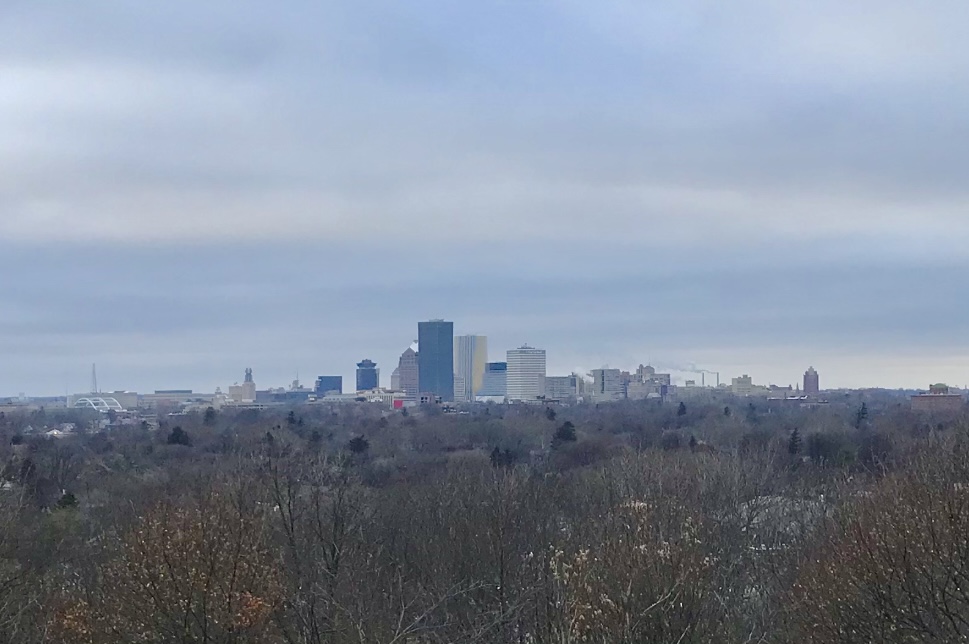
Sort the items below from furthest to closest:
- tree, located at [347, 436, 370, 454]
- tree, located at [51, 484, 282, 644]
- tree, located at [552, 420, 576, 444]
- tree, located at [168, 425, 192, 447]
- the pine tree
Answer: tree, located at [168, 425, 192, 447], tree, located at [552, 420, 576, 444], tree, located at [347, 436, 370, 454], the pine tree, tree, located at [51, 484, 282, 644]

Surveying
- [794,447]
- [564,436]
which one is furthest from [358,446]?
[794,447]

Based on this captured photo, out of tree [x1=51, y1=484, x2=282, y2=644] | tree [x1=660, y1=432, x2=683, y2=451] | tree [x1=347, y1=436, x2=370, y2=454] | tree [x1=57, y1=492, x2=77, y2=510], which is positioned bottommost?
tree [x1=347, y1=436, x2=370, y2=454]

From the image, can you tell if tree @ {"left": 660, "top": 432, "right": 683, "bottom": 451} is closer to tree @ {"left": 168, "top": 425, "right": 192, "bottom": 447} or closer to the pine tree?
the pine tree

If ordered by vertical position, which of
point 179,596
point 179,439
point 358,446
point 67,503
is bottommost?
point 358,446

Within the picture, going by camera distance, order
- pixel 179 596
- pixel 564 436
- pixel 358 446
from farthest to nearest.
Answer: pixel 564 436
pixel 358 446
pixel 179 596

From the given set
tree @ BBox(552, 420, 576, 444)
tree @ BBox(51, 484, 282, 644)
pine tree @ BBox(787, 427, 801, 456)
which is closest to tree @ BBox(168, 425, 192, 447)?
tree @ BBox(552, 420, 576, 444)

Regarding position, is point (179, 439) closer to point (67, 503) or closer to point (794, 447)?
point (794, 447)

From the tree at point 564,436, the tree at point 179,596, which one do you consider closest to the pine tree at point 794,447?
the tree at point 564,436

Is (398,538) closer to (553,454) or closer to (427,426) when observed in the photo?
(553,454)

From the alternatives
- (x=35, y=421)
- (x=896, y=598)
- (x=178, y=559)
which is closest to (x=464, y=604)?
(x=178, y=559)

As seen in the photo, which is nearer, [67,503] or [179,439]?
[67,503]

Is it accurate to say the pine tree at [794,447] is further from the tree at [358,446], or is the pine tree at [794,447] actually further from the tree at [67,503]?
the tree at [67,503]

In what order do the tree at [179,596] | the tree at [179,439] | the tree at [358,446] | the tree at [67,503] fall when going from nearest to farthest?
1. the tree at [179,596]
2. the tree at [67,503]
3. the tree at [358,446]
4. the tree at [179,439]
